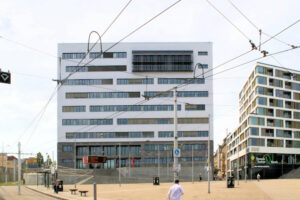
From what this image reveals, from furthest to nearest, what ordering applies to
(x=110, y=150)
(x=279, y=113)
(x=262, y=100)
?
1. (x=279, y=113)
2. (x=110, y=150)
3. (x=262, y=100)

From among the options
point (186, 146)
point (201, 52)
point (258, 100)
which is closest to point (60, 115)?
point (186, 146)

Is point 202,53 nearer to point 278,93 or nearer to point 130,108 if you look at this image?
point 278,93

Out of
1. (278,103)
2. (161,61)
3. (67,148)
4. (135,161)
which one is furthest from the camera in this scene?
(278,103)

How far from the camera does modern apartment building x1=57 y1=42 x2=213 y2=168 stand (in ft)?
305

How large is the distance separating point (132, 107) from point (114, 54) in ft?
45.0

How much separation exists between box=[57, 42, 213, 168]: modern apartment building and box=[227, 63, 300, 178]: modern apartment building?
36.6 feet

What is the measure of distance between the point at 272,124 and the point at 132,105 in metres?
34.7

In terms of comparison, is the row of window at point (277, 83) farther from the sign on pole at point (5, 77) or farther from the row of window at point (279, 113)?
the sign on pole at point (5, 77)

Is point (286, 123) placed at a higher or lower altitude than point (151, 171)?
higher

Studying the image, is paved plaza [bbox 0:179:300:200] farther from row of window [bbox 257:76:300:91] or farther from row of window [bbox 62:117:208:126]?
row of window [bbox 257:76:300:91]

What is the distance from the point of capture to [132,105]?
9206cm

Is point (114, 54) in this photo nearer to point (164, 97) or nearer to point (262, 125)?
point (164, 97)

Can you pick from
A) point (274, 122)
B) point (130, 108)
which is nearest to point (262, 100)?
point (274, 122)

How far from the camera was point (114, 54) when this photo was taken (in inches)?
3765
